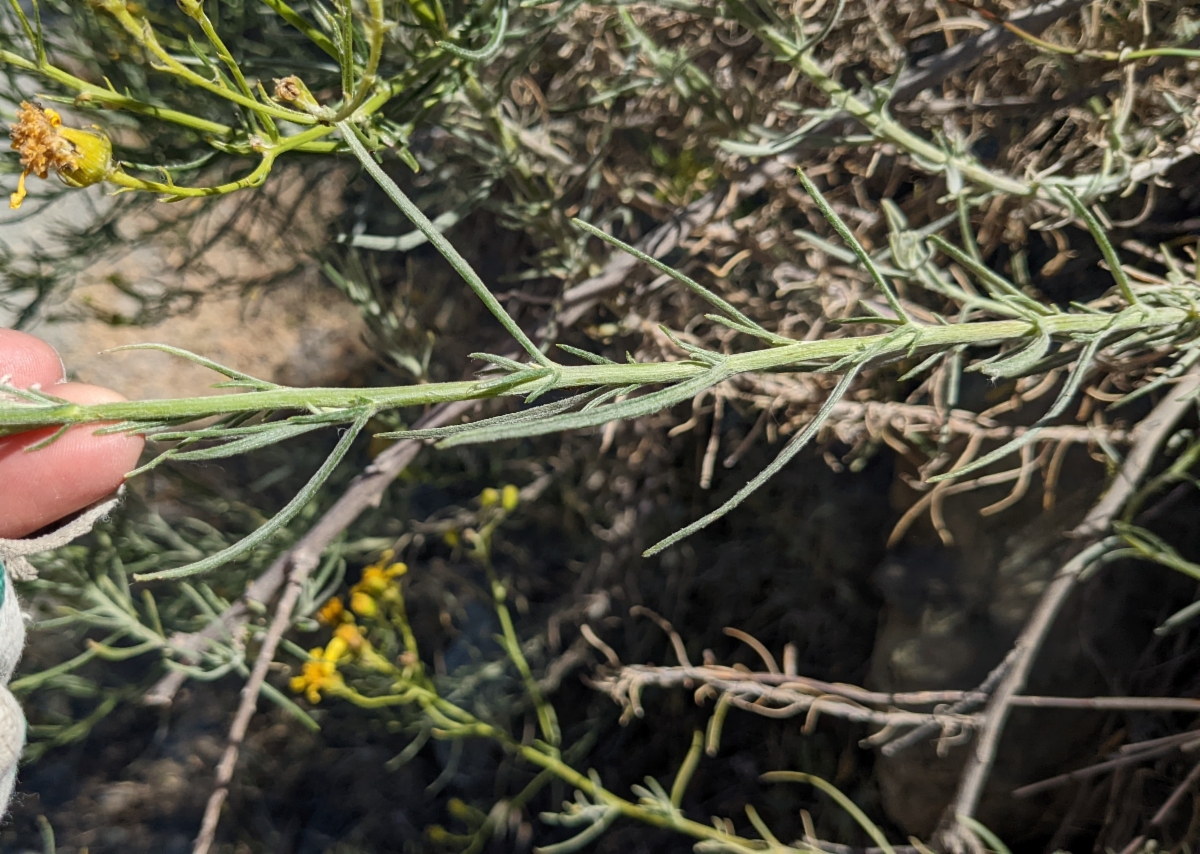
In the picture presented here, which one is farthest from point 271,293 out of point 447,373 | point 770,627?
point 770,627

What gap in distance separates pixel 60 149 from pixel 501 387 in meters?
0.46

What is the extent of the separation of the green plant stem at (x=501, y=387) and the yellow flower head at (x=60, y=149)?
0.68ft

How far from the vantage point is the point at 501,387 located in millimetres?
513

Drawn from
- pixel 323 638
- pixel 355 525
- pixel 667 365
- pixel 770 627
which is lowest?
pixel 770 627

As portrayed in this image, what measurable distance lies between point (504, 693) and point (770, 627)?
0.86 m

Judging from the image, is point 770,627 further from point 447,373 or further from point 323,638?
point 323,638

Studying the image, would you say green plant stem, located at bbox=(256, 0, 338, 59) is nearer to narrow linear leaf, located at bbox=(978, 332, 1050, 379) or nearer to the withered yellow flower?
narrow linear leaf, located at bbox=(978, 332, 1050, 379)

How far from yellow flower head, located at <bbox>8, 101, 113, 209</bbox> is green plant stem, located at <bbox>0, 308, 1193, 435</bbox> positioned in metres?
0.21

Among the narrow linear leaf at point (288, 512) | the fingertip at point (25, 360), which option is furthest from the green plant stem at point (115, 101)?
the fingertip at point (25, 360)

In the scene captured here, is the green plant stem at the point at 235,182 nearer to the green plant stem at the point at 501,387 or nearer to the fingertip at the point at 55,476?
the green plant stem at the point at 501,387

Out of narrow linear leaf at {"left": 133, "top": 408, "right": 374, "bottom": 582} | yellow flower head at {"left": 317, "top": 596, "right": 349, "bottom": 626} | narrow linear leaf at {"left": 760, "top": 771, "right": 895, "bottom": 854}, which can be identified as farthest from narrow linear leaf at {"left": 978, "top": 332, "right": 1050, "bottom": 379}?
yellow flower head at {"left": 317, "top": 596, "right": 349, "bottom": 626}

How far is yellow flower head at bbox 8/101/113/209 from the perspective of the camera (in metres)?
0.63

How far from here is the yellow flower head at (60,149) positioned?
63cm

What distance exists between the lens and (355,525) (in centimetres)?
203
